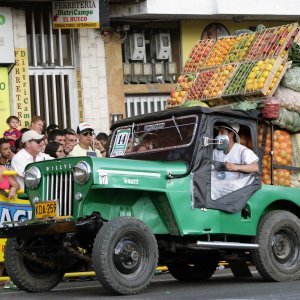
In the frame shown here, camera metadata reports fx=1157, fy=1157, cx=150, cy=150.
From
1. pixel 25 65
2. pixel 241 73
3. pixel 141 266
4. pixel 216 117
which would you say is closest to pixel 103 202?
pixel 141 266

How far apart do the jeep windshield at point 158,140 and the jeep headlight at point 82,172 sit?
1.38m

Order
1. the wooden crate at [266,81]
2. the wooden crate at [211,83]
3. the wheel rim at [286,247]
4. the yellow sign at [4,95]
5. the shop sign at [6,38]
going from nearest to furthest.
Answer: the wheel rim at [286,247]
the wooden crate at [266,81]
the wooden crate at [211,83]
the shop sign at [6,38]
the yellow sign at [4,95]

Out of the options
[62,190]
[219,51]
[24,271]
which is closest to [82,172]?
[62,190]

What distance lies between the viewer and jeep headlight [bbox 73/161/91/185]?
40.6 feet

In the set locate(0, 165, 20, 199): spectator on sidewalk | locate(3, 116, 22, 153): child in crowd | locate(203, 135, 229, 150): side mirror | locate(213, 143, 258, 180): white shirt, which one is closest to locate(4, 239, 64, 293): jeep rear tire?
locate(203, 135, 229, 150): side mirror

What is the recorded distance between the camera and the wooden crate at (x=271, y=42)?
→ 15594mm

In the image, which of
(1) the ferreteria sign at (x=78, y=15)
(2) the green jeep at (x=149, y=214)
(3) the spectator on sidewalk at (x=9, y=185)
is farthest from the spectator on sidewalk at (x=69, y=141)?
(1) the ferreteria sign at (x=78, y=15)

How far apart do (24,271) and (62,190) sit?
1020mm

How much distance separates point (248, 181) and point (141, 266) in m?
2.00

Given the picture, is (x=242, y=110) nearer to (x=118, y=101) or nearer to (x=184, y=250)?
(x=184, y=250)

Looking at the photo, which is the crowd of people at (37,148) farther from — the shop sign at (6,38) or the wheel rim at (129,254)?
the shop sign at (6,38)

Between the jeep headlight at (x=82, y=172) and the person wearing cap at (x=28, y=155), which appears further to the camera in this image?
the person wearing cap at (x=28, y=155)

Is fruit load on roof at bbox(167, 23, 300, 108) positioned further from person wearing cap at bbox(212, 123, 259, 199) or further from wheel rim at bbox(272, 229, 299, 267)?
wheel rim at bbox(272, 229, 299, 267)

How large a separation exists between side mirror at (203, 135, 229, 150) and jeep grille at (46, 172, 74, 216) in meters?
1.70
